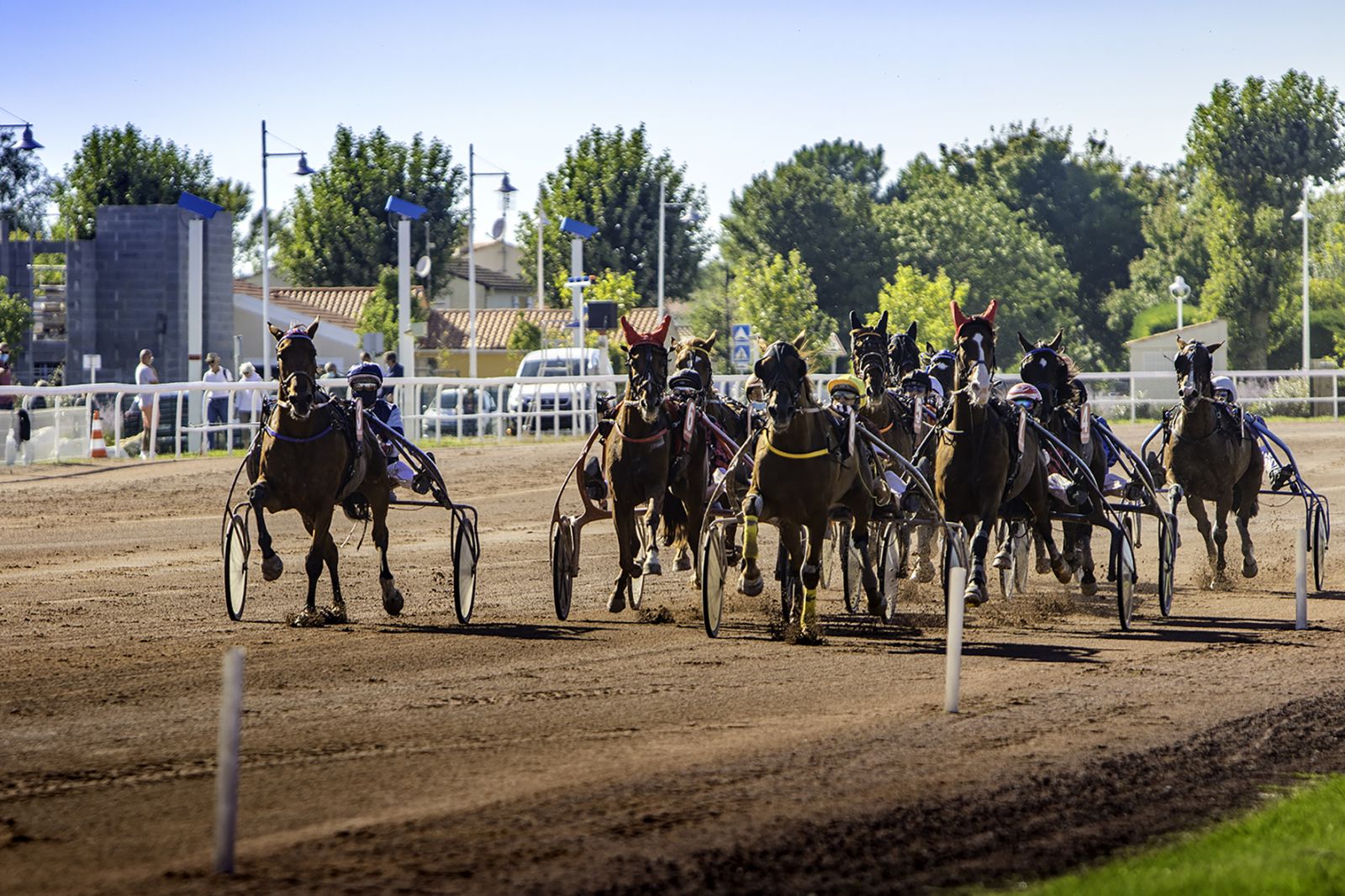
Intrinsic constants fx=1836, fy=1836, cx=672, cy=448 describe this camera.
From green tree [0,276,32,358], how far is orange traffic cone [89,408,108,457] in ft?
65.2

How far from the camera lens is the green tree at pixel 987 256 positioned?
67188 millimetres

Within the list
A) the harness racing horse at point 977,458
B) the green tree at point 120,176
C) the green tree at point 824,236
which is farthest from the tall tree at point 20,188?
the harness racing horse at point 977,458

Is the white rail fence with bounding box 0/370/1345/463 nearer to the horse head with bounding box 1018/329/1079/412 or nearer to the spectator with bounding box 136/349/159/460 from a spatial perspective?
the spectator with bounding box 136/349/159/460

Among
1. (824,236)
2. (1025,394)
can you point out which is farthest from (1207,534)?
(824,236)

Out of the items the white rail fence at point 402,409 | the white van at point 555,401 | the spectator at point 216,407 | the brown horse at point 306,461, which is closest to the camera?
the brown horse at point 306,461

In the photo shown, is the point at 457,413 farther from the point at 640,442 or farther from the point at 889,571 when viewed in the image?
the point at 889,571

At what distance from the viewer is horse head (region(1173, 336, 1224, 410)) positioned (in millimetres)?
14023

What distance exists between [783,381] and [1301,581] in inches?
149

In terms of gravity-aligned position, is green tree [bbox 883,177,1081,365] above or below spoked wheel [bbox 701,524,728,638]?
above

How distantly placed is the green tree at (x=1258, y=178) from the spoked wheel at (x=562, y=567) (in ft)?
147

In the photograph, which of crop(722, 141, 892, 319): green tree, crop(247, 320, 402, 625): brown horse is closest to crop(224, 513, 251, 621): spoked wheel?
crop(247, 320, 402, 625): brown horse

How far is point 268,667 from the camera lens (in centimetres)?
984

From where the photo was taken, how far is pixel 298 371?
11250mm

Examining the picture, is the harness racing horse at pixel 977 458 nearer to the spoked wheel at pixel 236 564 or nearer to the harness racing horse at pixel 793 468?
the harness racing horse at pixel 793 468
